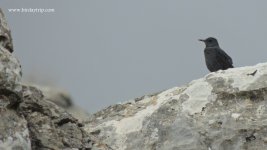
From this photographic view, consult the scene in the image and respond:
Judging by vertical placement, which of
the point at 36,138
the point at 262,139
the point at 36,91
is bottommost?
the point at 262,139

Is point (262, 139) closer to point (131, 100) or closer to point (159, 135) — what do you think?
point (159, 135)

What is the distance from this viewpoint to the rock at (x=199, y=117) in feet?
30.2

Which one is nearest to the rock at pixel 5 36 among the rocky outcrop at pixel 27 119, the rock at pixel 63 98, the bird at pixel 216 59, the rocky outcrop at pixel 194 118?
the rocky outcrop at pixel 27 119

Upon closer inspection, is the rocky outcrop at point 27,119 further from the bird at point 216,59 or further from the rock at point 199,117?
the bird at point 216,59

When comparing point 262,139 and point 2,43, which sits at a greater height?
point 2,43

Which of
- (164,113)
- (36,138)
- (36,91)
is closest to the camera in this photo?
(36,138)

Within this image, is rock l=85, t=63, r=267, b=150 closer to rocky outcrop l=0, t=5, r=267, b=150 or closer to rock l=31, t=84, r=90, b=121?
rocky outcrop l=0, t=5, r=267, b=150

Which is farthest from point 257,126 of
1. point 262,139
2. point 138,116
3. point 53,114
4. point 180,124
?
point 53,114

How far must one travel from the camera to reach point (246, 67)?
10266 millimetres

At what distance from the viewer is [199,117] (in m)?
9.56

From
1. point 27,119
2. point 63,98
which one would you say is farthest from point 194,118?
point 63,98

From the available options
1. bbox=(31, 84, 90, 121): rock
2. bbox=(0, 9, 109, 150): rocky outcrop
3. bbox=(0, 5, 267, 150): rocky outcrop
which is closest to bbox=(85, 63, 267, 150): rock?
bbox=(0, 5, 267, 150): rocky outcrop

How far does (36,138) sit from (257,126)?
11.2 ft

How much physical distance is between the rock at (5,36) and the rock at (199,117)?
2.97 m
